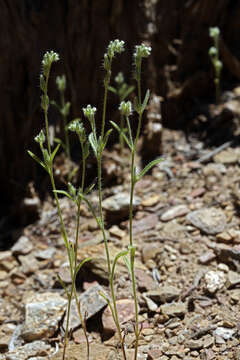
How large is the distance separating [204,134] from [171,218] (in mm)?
1378

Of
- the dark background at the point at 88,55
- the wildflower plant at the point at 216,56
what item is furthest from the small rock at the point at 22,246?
the wildflower plant at the point at 216,56

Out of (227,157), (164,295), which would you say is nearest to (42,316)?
(164,295)

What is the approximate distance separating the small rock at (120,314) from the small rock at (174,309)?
22 centimetres

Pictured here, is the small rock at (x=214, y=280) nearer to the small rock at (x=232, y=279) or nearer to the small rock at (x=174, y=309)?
the small rock at (x=232, y=279)

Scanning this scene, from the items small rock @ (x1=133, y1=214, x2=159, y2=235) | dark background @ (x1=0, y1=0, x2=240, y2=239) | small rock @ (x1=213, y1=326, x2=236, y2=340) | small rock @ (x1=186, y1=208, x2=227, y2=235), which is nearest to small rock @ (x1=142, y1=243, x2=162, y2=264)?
small rock @ (x1=133, y1=214, x2=159, y2=235)

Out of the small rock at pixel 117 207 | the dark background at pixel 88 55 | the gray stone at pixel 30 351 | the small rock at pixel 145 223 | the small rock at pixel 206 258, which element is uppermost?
the dark background at pixel 88 55

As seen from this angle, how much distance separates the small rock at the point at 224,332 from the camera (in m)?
2.38

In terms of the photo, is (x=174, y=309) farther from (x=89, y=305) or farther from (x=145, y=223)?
(x=145, y=223)

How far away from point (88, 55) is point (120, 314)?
8.96 feet

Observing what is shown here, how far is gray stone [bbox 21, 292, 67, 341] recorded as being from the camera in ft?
8.93

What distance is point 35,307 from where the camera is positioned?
286 centimetres

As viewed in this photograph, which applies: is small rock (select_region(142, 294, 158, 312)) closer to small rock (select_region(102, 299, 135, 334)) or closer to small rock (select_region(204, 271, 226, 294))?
small rock (select_region(102, 299, 135, 334))

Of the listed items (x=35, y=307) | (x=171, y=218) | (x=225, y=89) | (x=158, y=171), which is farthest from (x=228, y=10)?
(x=35, y=307)

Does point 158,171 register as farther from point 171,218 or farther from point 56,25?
point 56,25
